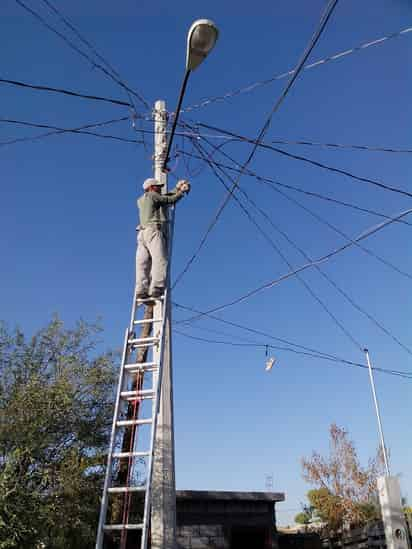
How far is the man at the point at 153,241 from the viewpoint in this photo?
20.5ft

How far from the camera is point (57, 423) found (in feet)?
20.3

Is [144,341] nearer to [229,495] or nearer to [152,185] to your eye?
[152,185]

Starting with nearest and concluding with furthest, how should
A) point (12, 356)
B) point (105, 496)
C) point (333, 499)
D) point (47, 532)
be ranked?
point (105, 496) < point (47, 532) < point (12, 356) < point (333, 499)

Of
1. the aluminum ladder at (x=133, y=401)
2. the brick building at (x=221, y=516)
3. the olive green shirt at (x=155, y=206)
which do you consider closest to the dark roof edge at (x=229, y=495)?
the brick building at (x=221, y=516)

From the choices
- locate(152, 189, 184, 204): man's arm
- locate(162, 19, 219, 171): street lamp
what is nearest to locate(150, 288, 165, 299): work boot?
locate(152, 189, 184, 204): man's arm

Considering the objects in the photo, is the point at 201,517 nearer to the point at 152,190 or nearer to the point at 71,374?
the point at 71,374

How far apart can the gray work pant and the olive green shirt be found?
99 millimetres

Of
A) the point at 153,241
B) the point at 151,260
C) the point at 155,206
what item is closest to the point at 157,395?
A: the point at 151,260

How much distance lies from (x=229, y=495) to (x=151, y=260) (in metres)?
7.00

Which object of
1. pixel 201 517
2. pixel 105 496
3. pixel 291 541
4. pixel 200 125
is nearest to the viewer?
pixel 105 496

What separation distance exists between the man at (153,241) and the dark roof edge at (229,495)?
623 cm

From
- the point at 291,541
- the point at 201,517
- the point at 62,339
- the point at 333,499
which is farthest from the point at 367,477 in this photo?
the point at 62,339

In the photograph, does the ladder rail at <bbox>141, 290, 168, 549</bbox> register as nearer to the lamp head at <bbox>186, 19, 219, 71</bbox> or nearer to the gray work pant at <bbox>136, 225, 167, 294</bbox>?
the gray work pant at <bbox>136, 225, 167, 294</bbox>

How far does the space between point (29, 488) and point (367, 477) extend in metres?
21.4
